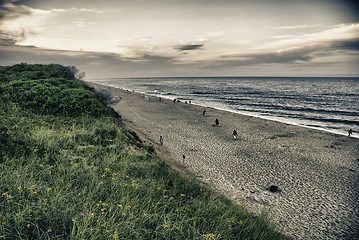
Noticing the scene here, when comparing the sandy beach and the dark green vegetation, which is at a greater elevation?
the dark green vegetation

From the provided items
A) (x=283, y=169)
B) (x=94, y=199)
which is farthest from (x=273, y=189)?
(x=94, y=199)

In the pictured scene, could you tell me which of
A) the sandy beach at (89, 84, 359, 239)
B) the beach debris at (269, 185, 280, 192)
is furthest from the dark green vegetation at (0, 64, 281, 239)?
the beach debris at (269, 185, 280, 192)

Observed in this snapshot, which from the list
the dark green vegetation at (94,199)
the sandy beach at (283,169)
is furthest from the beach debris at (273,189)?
the dark green vegetation at (94,199)

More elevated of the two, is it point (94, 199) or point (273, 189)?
point (94, 199)

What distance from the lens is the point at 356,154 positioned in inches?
671

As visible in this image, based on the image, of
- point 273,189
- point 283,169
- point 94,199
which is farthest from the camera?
point 283,169

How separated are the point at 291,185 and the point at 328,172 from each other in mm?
4273

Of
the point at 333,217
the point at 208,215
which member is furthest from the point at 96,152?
the point at 333,217

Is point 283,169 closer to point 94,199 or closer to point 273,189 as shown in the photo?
point 273,189

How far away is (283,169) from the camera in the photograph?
45.3ft

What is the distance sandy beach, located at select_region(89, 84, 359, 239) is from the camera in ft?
29.5

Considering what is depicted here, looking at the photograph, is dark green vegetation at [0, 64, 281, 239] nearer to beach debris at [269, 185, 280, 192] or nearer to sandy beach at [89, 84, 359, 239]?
sandy beach at [89, 84, 359, 239]

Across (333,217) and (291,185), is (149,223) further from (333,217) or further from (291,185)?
(291,185)

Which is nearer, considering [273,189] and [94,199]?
[94,199]
